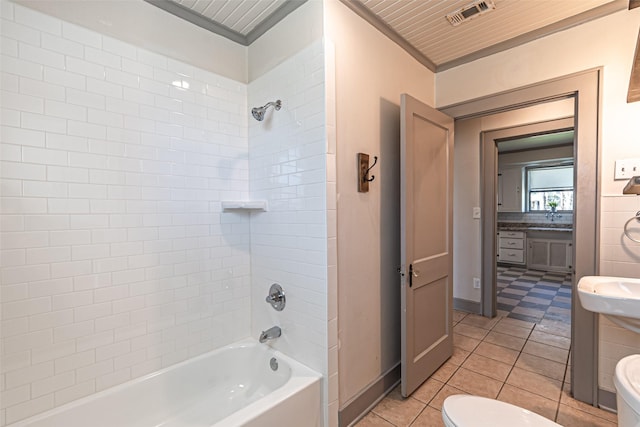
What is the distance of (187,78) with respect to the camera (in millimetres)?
1794

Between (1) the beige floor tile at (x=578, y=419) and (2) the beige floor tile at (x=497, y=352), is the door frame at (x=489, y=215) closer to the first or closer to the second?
(2) the beige floor tile at (x=497, y=352)

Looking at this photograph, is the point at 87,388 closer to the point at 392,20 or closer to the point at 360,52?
the point at 360,52

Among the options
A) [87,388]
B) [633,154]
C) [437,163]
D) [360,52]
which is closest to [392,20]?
[360,52]

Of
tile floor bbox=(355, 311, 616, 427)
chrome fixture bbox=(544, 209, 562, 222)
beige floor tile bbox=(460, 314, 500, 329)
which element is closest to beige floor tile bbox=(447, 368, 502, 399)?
tile floor bbox=(355, 311, 616, 427)

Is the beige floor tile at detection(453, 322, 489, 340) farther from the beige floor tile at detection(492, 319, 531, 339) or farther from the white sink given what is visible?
the white sink

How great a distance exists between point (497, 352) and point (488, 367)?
1.03 feet

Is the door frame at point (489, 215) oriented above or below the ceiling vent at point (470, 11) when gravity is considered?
below

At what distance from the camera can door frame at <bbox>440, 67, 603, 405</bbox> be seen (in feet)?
5.79

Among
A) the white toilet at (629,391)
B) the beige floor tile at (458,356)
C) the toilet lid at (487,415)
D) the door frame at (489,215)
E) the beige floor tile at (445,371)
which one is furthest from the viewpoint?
the door frame at (489,215)

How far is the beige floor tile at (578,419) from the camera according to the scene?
166 cm

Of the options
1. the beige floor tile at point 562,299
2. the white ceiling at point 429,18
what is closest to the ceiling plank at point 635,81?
the white ceiling at point 429,18

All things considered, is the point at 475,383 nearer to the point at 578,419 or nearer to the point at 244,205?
the point at 578,419

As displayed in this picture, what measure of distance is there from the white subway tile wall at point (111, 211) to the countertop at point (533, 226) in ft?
18.6

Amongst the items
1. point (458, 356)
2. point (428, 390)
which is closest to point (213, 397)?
point (428, 390)
